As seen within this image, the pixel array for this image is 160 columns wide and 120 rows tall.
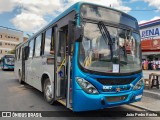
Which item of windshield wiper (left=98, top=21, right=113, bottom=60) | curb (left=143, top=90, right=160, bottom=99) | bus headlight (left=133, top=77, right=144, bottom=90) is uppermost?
windshield wiper (left=98, top=21, right=113, bottom=60)

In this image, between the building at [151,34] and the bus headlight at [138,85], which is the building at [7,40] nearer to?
the building at [151,34]

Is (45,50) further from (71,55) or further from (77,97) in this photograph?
(77,97)

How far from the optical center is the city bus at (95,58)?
496 centimetres

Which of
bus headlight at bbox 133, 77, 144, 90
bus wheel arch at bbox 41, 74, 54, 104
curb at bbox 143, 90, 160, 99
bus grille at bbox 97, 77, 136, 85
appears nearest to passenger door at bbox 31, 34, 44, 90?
bus wheel arch at bbox 41, 74, 54, 104

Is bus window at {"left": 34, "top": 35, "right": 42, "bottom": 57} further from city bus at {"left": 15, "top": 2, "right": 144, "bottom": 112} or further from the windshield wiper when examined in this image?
the windshield wiper

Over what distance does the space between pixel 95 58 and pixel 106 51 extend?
1.28 ft

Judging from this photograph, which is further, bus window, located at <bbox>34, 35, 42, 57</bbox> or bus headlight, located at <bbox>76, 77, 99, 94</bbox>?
bus window, located at <bbox>34, 35, 42, 57</bbox>

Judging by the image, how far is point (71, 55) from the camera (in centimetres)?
516

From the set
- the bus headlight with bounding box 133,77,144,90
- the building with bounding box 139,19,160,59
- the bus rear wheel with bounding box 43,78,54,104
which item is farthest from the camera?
the building with bounding box 139,19,160,59

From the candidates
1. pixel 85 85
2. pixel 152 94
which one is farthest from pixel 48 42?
pixel 152 94

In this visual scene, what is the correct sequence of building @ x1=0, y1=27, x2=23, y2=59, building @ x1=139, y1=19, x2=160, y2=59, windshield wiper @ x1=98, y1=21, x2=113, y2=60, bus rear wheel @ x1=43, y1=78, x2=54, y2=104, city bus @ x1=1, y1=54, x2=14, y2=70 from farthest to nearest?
1. building @ x1=0, y1=27, x2=23, y2=59
2. city bus @ x1=1, y1=54, x2=14, y2=70
3. building @ x1=139, y1=19, x2=160, y2=59
4. bus rear wheel @ x1=43, y1=78, x2=54, y2=104
5. windshield wiper @ x1=98, y1=21, x2=113, y2=60

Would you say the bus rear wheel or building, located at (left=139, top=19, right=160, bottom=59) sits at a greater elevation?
building, located at (left=139, top=19, right=160, bottom=59)

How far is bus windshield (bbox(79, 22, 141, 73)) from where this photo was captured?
5.09 metres

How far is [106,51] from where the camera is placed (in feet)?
17.5
